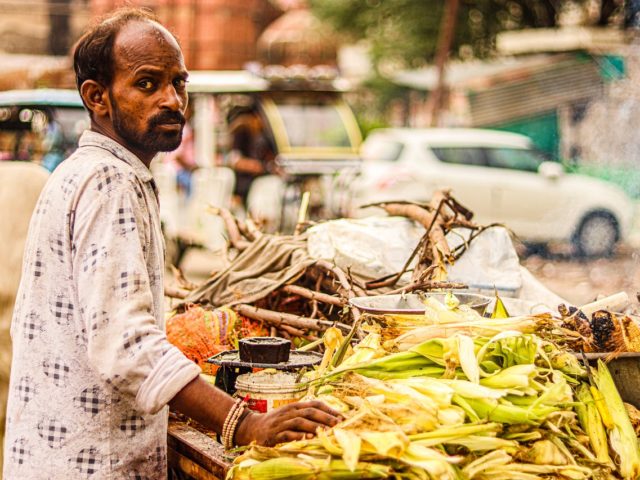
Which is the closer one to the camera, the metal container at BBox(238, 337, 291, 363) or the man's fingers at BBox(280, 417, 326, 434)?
the man's fingers at BBox(280, 417, 326, 434)

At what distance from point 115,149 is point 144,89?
6.7 inches

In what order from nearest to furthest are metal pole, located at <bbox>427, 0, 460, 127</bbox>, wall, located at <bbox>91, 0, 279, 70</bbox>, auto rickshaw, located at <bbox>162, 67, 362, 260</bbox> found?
auto rickshaw, located at <bbox>162, 67, 362, 260</bbox>, metal pole, located at <bbox>427, 0, 460, 127</bbox>, wall, located at <bbox>91, 0, 279, 70</bbox>

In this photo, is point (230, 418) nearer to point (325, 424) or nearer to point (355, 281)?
point (325, 424)

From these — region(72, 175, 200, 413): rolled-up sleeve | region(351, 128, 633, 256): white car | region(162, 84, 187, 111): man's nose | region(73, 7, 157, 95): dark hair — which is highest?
region(73, 7, 157, 95): dark hair

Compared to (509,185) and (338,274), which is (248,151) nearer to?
(509,185)

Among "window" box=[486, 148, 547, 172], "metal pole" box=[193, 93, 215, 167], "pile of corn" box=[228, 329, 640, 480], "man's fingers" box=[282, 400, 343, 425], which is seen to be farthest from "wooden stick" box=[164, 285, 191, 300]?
"metal pole" box=[193, 93, 215, 167]

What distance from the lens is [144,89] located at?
215cm

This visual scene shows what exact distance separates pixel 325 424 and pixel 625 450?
913 mm

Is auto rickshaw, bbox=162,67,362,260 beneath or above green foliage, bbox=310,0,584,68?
beneath

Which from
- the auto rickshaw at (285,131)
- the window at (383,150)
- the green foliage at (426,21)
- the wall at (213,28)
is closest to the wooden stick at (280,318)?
the auto rickshaw at (285,131)

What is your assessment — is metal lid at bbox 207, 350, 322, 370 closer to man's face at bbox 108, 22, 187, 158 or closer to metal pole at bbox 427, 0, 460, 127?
man's face at bbox 108, 22, 187, 158

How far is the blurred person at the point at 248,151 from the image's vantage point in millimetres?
14555

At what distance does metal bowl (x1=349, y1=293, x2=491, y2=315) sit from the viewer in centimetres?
266

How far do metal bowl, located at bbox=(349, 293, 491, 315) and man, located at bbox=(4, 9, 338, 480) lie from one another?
0.73 m
